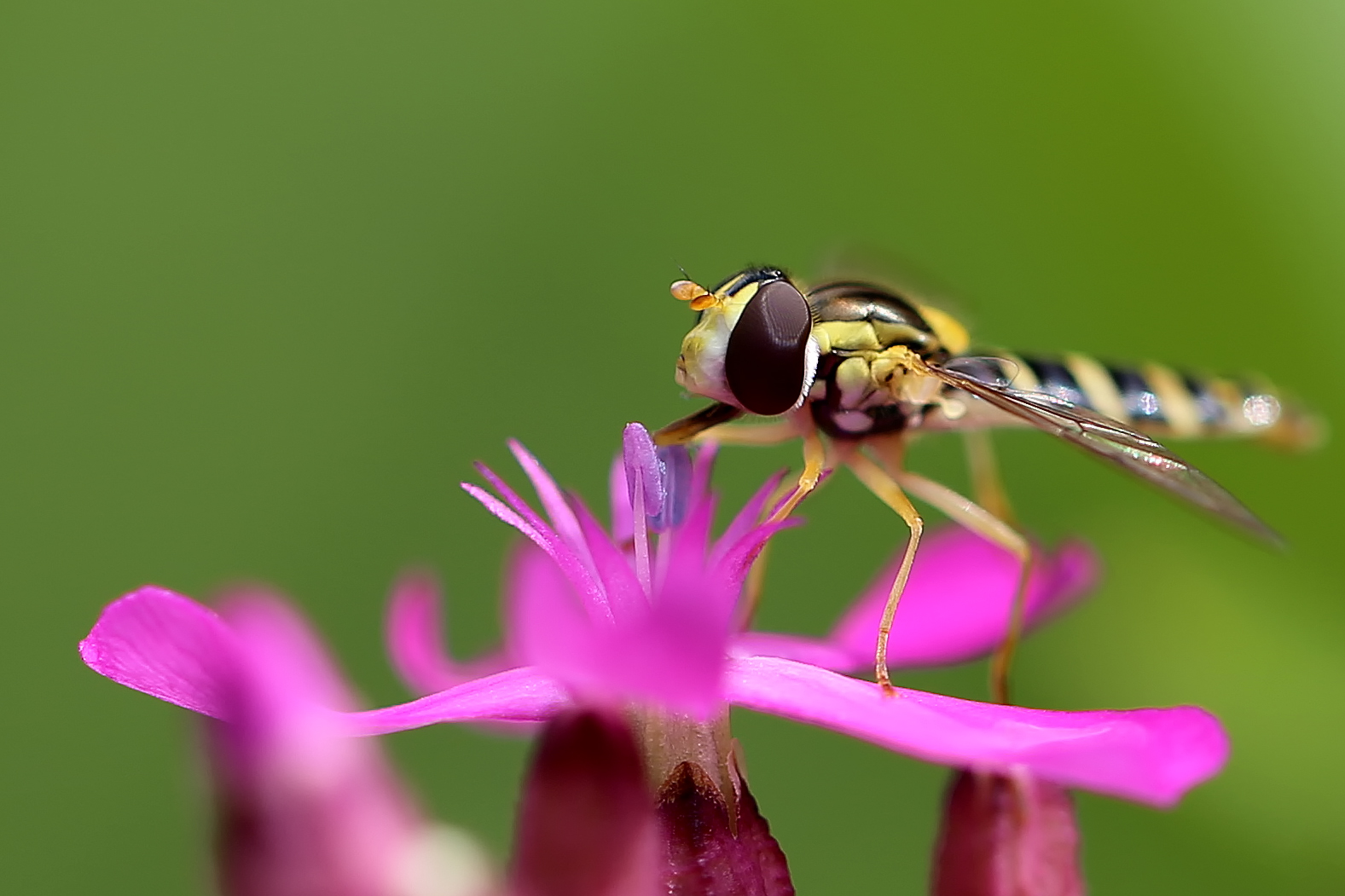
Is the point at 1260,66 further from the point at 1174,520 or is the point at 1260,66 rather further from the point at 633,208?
the point at 633,208

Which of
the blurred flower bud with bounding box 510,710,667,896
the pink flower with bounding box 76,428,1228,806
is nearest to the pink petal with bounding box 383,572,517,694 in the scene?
the pink flower with bounding box 76,428,1228,806

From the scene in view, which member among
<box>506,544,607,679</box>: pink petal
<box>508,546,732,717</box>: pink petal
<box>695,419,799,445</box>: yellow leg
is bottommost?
<box>508,546,732,717</box>: pink petal

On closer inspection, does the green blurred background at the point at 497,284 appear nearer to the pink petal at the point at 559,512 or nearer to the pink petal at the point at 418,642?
the pink petal at the point at 418,642

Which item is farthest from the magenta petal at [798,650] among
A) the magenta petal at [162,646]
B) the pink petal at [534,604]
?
the magenta petal at [162,646]

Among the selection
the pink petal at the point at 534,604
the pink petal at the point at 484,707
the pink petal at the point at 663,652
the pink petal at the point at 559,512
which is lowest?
the pink petal at the point at 484,707

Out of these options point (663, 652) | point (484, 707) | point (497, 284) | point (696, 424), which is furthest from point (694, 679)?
point (497, 284)

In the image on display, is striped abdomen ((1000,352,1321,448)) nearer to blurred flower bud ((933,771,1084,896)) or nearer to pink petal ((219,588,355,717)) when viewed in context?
blurred flower bud ((933,771,1084,896))

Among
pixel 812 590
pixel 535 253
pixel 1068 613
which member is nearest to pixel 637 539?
pixel 1068 613
